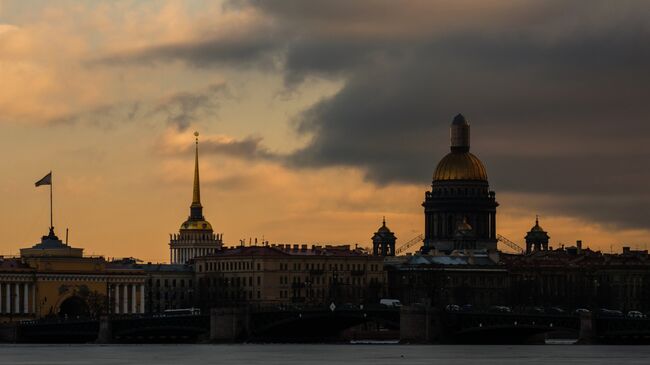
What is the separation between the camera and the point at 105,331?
161 meters

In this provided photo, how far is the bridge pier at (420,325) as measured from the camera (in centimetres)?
15450

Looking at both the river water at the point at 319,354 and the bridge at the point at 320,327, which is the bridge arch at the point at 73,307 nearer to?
the bridge at the point at 320,327

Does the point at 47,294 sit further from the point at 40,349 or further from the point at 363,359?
the point at 363,359

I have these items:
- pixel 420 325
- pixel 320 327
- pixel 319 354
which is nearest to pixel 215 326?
pixel 320 327

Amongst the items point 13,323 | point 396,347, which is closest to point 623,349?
point 396,347

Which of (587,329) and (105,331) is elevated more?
(105,331)

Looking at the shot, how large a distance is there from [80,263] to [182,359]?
55556mm

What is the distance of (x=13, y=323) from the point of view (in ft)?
558

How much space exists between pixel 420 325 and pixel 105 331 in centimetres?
1886

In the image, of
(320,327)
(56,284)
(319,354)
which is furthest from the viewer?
(56,284)

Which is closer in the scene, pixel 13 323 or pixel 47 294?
pixel 13 323

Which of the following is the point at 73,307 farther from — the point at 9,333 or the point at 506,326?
the point at 506,326

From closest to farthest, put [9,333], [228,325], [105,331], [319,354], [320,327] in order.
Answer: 1. [319,354]
2. [228,325]
3. [105,331]
4. [320,327]
5. [9,333]

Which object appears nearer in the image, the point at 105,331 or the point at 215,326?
the point at 215,326
